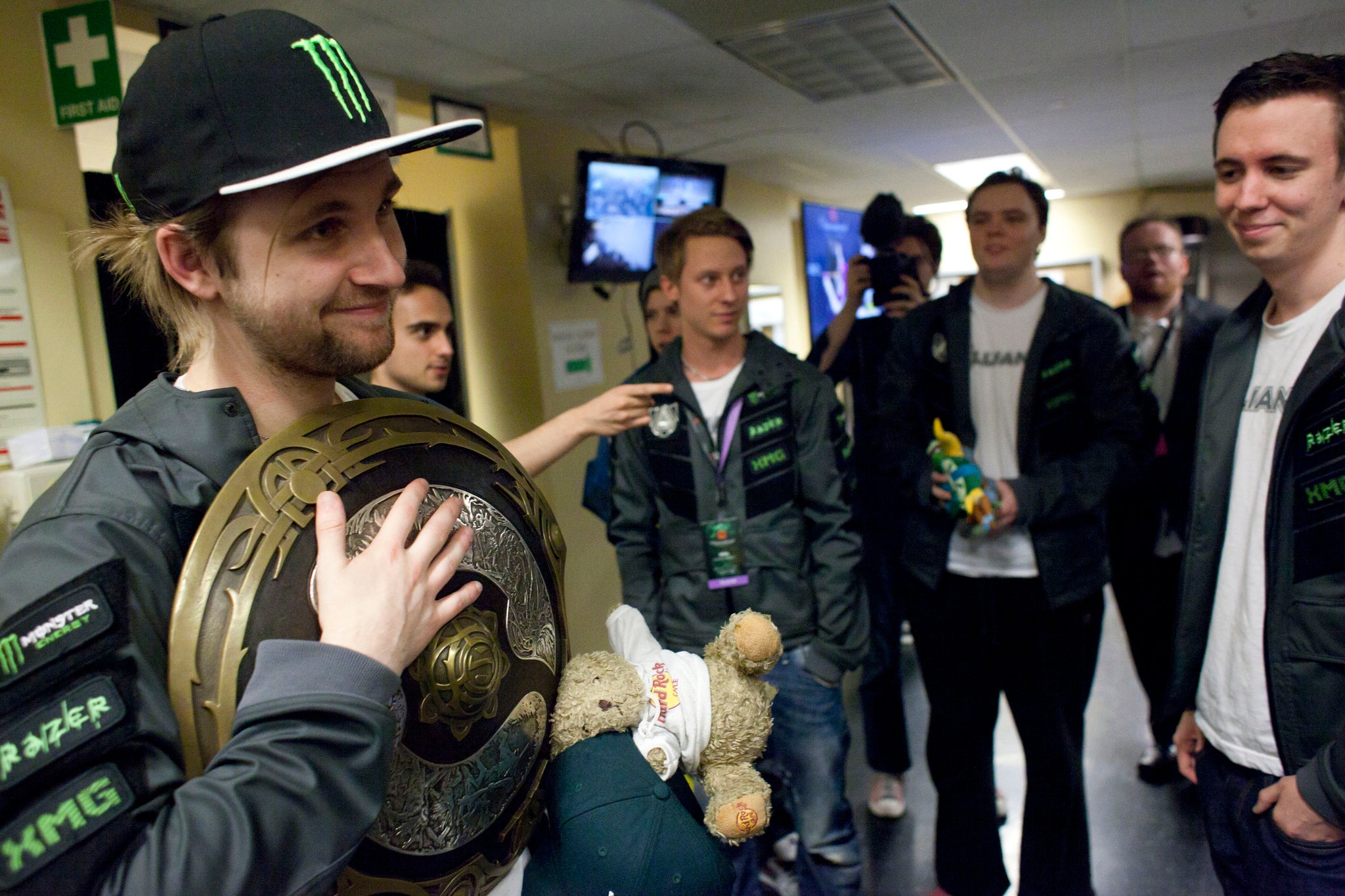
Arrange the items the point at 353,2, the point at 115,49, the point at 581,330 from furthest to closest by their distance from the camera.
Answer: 1. the point at 581,330
2. the point at 353,2
3. the point at 115,49

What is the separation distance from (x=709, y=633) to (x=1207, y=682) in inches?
36.2

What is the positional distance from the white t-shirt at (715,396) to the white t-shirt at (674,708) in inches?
35.6

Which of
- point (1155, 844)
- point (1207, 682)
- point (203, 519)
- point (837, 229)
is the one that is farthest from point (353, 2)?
point (837, 229)

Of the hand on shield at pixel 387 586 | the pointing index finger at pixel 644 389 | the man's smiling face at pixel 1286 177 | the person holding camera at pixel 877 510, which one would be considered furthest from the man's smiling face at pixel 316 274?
the person holding camera at pixel 877 510

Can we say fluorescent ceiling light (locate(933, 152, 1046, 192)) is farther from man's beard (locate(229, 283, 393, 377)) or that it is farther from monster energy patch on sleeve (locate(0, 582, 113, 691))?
monster energy patch on sleeve (locate(0, 582, 113, 691))

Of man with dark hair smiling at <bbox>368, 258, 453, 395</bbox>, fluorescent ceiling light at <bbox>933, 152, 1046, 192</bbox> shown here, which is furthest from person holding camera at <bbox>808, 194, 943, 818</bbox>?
fluorescent ceiling light at <bbox>933, 152, 1046, 192</bbox>

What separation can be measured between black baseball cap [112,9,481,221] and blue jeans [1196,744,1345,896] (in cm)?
152

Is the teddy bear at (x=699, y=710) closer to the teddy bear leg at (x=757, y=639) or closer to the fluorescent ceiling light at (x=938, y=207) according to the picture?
the teddy bear leg at (x=757, y=639)

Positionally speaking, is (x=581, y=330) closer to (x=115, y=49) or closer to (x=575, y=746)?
(x=115, y=49)

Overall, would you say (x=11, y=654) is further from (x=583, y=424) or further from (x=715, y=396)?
(x=715, y=396)

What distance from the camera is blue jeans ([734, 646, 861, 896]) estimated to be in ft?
6.23

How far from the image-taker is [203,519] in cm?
71

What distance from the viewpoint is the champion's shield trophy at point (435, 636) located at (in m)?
0.67

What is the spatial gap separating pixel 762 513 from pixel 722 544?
119 mm
